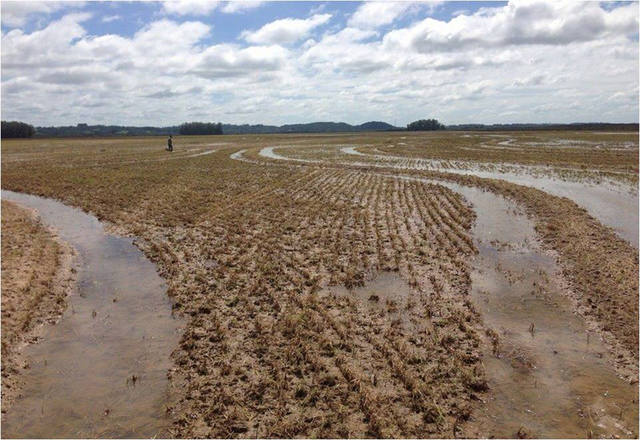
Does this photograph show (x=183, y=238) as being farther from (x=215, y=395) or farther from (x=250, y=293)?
(x=215, y=395)

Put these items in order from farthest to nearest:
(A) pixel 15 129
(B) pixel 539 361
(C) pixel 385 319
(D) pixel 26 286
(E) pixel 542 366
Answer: (A) pixel 15 129 → (D) pixel 26 286 → (C) pixel 385 319 → (B) pixel 539 361 → (E) pixel 542 366

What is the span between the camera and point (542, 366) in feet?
27.3

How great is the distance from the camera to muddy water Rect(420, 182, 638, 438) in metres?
6.77

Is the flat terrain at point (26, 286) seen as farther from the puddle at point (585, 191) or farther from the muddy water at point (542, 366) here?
the puddle at point (585, 191)

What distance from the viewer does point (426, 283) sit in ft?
41.3

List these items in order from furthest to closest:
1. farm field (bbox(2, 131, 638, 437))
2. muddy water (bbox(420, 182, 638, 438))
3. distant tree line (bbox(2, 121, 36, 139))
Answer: distant tree line (bbox(2, 121, 36, 139)), farm field (bbox(2, 131, 638, 437)), muddy water (bbox(420, 182, 638, 438))

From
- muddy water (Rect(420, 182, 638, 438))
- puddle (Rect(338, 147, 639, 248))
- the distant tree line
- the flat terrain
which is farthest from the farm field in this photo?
the distant tree line

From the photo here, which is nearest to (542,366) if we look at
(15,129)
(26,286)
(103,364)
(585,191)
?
(103,364)

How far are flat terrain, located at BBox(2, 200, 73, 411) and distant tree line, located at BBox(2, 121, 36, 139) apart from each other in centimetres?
16760

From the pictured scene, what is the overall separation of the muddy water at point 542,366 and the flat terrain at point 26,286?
9.06 meters

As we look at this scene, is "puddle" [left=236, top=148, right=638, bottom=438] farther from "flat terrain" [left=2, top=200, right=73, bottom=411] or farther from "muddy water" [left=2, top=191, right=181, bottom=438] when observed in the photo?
"flat terrain" [left=2, top=200, right=73, bottom=411]

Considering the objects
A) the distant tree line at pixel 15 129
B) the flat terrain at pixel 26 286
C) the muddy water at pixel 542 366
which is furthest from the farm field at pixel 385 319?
the distant tree line at pixel 15 129

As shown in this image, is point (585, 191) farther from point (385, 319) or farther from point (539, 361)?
point (385, 319)

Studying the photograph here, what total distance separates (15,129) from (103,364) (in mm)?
184124
